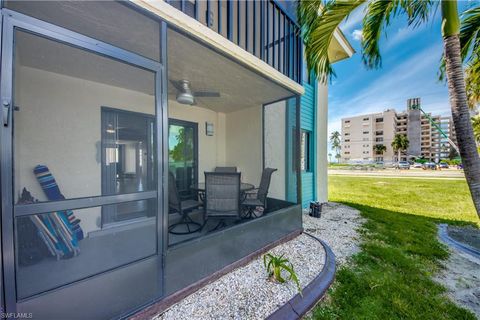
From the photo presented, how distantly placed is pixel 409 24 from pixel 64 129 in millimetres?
5860

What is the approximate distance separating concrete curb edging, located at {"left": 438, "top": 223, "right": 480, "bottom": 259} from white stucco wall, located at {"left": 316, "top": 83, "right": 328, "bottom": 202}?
3.10 metres

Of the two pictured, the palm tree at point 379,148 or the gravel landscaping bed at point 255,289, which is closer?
the gravel landscaping bed at point 255,289

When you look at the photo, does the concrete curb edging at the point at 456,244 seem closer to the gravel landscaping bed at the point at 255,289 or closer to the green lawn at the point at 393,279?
the green lawn at the point at 393,279

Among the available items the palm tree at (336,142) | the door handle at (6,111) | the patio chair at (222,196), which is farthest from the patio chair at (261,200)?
the palm tree at (336,142)

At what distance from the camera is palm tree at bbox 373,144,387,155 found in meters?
59.1

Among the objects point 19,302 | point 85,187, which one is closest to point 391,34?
point 19,302

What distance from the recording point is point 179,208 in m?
3.45

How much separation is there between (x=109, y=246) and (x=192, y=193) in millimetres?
2384

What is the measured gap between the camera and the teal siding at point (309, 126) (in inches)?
247

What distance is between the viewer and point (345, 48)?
6.88 meters

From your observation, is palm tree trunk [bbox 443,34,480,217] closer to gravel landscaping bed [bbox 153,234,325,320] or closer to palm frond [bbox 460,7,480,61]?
palm frond [bbox 460,7,480,61]

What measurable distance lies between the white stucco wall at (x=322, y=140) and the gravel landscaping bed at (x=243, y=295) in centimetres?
445

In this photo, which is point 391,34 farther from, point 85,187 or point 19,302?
point 85,187

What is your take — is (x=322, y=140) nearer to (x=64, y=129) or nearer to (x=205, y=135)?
(x=205, y=135)
